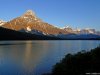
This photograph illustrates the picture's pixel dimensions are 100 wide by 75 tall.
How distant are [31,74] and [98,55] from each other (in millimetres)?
13620

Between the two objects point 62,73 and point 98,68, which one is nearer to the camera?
point 98,68

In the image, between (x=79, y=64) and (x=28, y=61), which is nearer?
(x=79, y=64)

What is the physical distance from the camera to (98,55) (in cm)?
3100

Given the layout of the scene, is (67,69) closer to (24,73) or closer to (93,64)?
(93,64)

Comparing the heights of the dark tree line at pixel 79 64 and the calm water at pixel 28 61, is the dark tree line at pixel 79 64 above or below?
above

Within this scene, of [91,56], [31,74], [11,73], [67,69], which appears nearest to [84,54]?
[91,56]

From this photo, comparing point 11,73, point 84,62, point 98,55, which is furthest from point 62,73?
point 11,73

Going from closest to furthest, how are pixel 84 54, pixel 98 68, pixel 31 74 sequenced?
pixel 98 68 < pixel 84 54 < pixel 31 74

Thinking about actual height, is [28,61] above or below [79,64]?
below

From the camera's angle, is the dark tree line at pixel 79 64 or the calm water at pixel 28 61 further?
the calm water at pixel 28 61

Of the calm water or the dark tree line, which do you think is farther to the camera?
the calm water

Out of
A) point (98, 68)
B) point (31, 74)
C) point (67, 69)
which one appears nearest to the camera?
point (98, 68)

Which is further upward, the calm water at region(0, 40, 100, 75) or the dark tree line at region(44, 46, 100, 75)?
the dark tree line at region(44, 46, 100, 75)

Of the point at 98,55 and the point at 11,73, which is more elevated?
the point at 98,55
